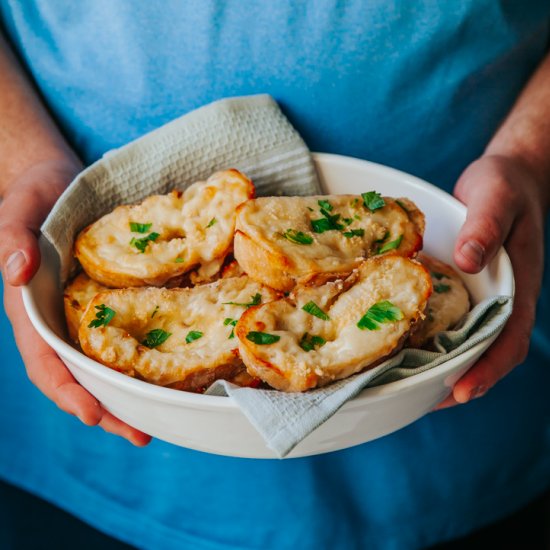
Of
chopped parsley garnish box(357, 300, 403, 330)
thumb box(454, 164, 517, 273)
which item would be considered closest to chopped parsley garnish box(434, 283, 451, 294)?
thumb box(454, 164, 517, 273)

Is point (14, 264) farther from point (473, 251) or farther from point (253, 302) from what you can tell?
point (473, 251)

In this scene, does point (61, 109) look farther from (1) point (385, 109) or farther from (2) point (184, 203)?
(1) point (385, 109)

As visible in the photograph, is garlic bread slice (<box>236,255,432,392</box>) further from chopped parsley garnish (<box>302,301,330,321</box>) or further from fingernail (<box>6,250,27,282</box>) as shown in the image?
fingernail (<box>6,250,27,282</box>)

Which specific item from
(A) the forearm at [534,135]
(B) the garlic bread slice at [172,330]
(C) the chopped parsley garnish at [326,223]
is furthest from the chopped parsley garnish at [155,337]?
(A) the forearm at [534,135]

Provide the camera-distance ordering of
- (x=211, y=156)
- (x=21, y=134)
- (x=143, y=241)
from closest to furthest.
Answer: (x=143, y=241)
(x=211, y=156)
(x=21, y=134)

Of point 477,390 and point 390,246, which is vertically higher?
point 390,246

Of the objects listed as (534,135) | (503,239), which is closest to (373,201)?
(503,239)
